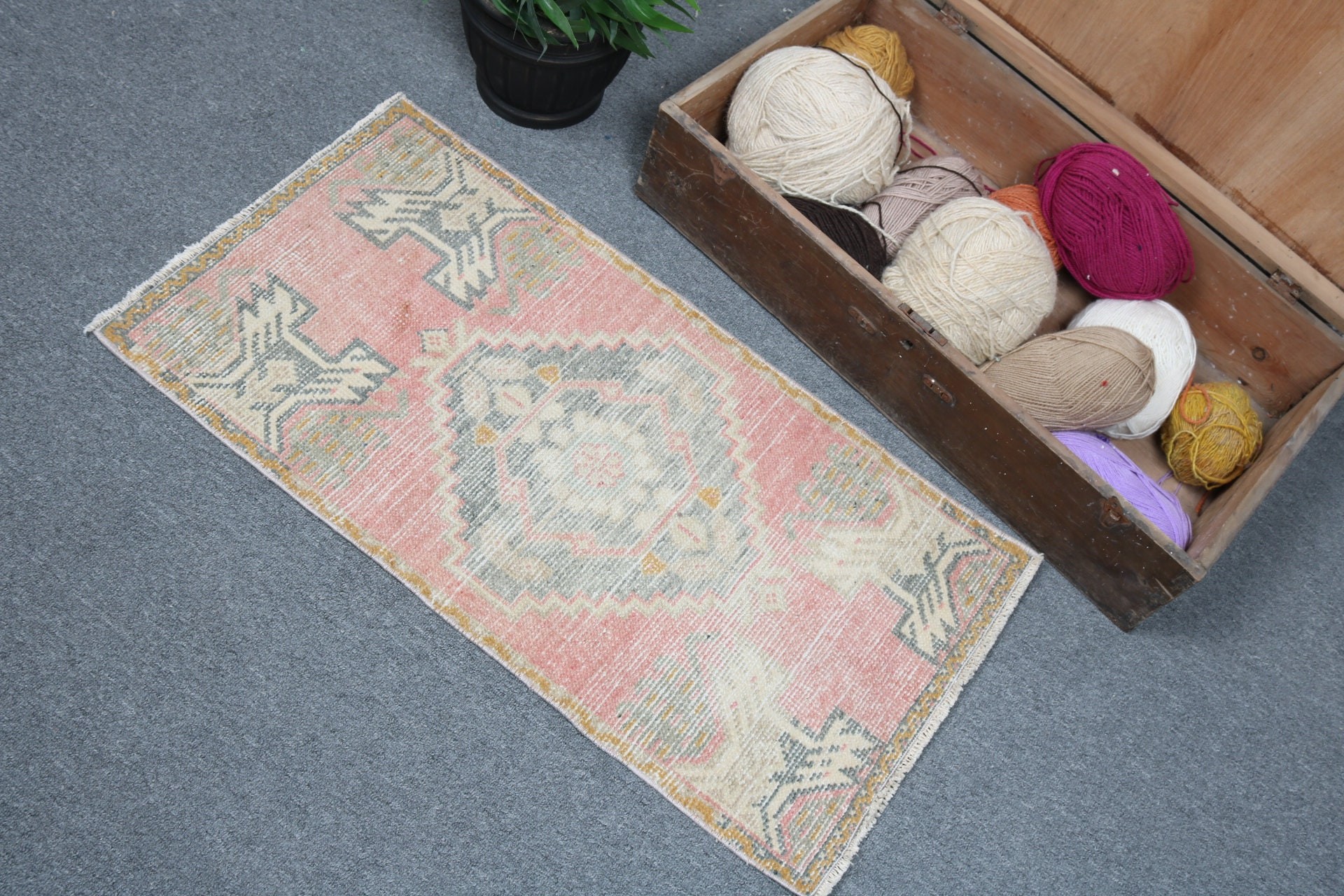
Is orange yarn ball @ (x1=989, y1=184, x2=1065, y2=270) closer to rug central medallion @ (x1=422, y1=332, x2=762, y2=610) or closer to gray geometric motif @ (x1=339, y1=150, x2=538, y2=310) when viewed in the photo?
rug central medallion @ (x1=422, y1=332, x2=762, y2=610)

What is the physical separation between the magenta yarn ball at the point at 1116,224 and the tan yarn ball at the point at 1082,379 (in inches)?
4.5

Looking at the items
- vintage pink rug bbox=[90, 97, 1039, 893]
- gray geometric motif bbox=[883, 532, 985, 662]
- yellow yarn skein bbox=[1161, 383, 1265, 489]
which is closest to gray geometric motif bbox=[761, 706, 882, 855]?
vintage pink rug bbox=[90, 97, 1039, 893]

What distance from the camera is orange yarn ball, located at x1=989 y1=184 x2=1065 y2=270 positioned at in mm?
1529

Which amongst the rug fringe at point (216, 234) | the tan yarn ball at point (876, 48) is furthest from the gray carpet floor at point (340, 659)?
the tan yarn ball at point (876, 48)

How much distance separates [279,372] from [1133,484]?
3.83 ft

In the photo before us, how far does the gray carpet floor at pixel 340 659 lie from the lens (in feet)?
3.76

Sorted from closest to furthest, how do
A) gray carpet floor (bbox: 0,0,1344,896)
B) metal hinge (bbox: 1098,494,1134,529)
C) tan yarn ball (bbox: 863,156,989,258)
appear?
1. gray carpet floor (bbox: 0,0,1344,896)
2. metal hinge (bbox: 1098,494,1134,529)
3. tan yarn ball (bbox: 863,156,989,258)

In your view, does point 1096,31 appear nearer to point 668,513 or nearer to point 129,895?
point 668,513

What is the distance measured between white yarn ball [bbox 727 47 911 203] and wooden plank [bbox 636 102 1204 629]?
94mm

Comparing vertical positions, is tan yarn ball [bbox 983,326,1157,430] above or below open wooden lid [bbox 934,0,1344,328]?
below

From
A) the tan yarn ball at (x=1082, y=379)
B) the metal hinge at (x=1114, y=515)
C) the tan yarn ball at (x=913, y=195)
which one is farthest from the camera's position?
the tan yarn ball at (x=913, y=195)

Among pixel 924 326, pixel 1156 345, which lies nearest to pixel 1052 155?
pixel 1156 345

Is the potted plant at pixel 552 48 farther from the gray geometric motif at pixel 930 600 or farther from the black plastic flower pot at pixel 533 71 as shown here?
the gray geometric motif at pixel 930 600

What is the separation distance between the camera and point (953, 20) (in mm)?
1560
